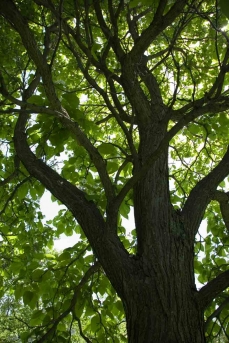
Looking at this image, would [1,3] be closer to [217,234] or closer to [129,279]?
[129,279]

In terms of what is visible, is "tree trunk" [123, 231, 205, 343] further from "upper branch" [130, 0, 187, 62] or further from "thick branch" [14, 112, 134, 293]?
"upper branch" [130, 0, 187, 62]

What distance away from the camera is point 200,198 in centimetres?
236

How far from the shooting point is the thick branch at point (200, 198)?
2.31 meters

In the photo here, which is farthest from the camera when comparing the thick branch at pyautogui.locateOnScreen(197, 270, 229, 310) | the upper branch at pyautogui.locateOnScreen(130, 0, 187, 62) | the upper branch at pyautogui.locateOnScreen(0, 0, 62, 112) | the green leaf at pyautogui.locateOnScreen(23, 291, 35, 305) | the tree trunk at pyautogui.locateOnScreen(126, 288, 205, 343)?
the green leaf at pyautogui.locateOnScreen(23, 291, 35, 305)

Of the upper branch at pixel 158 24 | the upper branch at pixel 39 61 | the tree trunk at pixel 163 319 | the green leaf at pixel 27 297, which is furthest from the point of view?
the green leaf at pixel 27 297

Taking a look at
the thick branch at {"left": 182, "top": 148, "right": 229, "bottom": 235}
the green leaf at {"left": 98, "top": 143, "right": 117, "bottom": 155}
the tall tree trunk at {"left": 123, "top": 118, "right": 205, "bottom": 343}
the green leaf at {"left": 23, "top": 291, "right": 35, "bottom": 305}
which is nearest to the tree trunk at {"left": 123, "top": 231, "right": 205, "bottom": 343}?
the tall tree trunk at {"left": 123, "top": 118, "right": 205, "bottom": 343}

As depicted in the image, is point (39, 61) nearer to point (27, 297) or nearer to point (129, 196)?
point (129, 196)

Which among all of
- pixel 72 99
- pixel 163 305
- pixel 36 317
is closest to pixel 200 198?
pixel 163 305

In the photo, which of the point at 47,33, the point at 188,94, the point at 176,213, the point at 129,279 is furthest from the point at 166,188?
the point at 188,94

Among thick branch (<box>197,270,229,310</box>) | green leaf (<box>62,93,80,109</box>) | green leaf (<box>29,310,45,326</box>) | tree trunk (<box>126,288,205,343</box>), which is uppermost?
green leaf (<box>62,93,80,109</box>)

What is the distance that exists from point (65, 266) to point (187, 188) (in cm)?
200

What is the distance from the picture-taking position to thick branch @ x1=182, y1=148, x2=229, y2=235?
231cm

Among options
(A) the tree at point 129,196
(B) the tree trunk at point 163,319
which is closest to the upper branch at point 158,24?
(A) the tree at point 129,196

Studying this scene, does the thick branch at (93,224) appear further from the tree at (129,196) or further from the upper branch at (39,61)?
the upper branch at (39,61)
